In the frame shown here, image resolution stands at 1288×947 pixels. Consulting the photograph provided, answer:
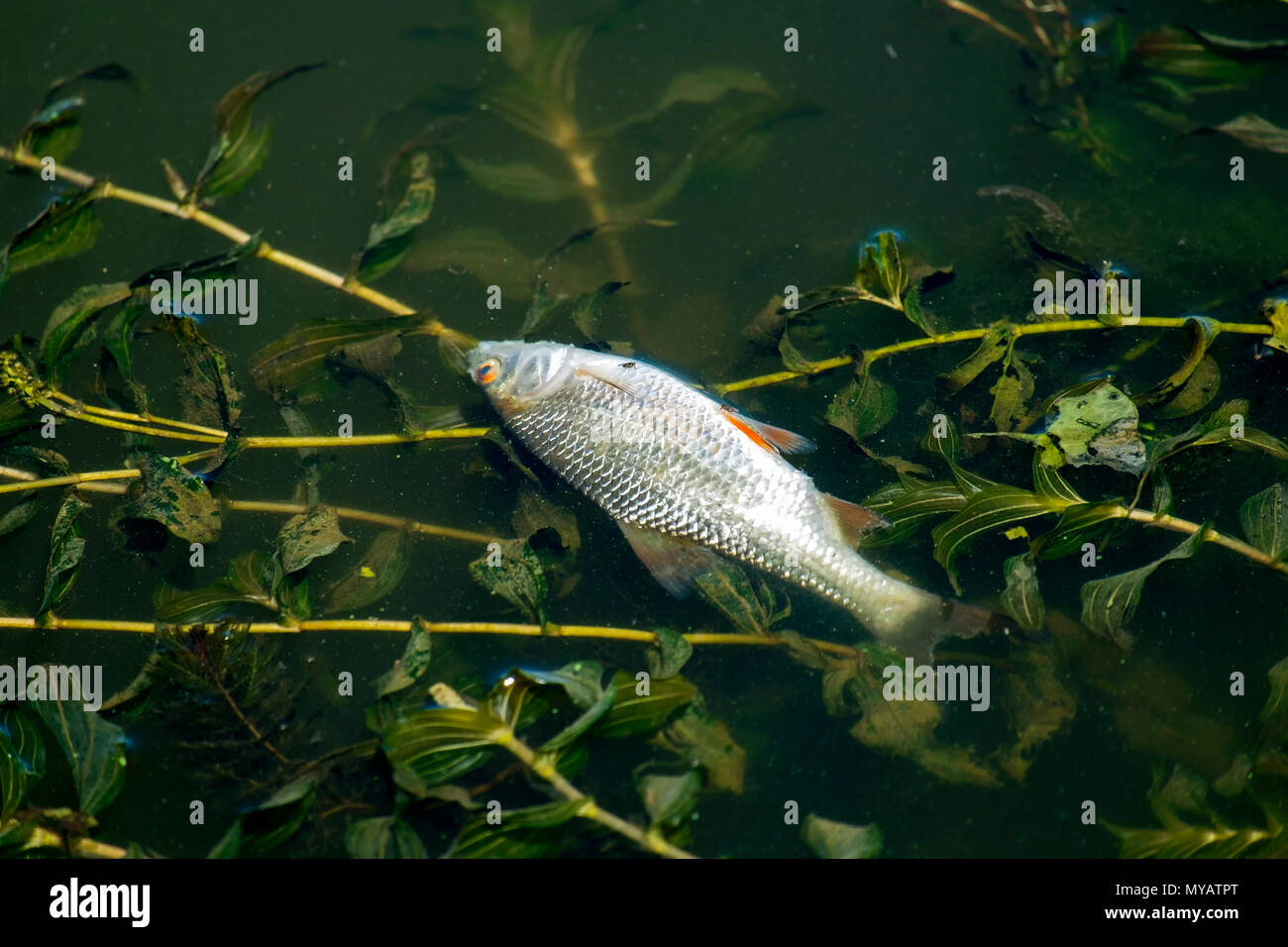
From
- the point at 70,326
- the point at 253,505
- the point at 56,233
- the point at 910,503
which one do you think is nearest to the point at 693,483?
the point at 910,503

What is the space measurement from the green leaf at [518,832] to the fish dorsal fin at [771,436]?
6.27 ft

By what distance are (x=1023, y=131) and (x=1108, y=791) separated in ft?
12.6

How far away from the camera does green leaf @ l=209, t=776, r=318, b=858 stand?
2.82 metres

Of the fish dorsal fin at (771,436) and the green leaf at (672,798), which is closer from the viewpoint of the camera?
the green leaf at (672,798)

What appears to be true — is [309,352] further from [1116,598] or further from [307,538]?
[1116,598]

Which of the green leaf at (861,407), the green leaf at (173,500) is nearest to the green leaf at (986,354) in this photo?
the green leaf at (861,407)

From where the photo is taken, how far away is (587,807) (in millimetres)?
2846

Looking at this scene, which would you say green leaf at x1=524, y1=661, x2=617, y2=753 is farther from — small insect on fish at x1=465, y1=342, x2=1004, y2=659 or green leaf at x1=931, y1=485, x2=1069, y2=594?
green leaf at x1=931, y1=485, x2=1069, y2=594

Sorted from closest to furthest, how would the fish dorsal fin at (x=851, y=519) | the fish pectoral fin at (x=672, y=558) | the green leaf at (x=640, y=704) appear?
1. the green leaf at (x=640, y=704)
2. the fish dorsal fin at (x=851, y=519)
3. the fish pectoral fin at (x=672, y=558)

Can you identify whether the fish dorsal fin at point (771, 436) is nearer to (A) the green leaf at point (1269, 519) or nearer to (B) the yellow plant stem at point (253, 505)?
(B) the yellow plant stem at point (253, 505)

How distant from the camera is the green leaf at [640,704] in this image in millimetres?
3006

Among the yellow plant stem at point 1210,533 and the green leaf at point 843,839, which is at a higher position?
the yellow plant stem at point 1210,533
